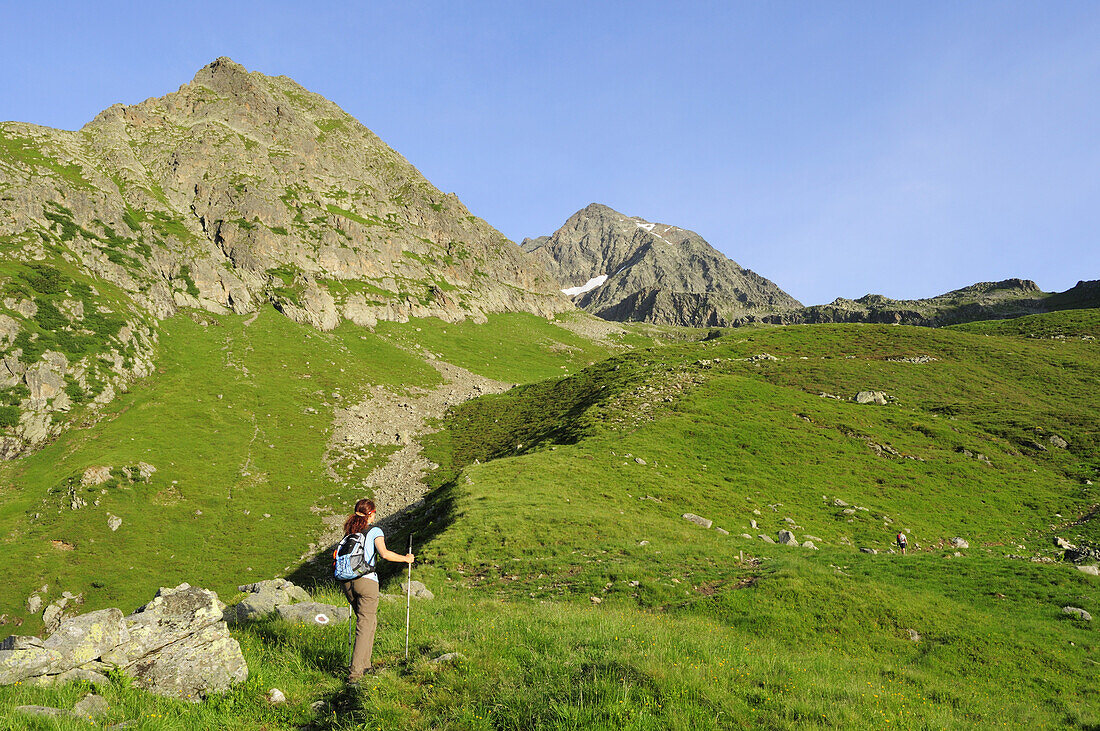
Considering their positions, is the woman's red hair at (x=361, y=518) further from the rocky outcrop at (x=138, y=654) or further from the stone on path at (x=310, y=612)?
the stone on path at (x=310, y=612)

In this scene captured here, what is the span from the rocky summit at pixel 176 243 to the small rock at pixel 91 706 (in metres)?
75.7

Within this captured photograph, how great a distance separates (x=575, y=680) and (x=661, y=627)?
501 cm

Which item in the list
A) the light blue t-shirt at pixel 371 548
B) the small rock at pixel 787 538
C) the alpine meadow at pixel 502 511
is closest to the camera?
the alpine meadow at pixel 502 511

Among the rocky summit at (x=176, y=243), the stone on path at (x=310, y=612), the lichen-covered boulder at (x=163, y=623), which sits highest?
the rocky summit at (x=176, y=243)

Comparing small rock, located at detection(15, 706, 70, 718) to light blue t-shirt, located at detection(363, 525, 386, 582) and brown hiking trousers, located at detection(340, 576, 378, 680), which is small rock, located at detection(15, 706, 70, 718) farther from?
light blue t-shirt, located at detection(363, 525, 386, 582)

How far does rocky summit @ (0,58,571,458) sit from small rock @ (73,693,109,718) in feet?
248

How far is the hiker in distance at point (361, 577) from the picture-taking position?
9648 mm

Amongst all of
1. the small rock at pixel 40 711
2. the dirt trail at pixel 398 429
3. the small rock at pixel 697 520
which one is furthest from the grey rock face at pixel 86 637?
the dirt trail at pixel 398 429

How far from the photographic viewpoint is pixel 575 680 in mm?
8398

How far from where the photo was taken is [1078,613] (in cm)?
1784

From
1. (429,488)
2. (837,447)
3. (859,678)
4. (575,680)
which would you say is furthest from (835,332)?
(575,680)

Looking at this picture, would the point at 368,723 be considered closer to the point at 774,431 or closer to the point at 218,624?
the point at 218,624

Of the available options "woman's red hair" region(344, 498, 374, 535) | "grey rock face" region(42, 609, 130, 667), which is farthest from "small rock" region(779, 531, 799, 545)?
"grey rock face" region(42, 609, 130, 667)

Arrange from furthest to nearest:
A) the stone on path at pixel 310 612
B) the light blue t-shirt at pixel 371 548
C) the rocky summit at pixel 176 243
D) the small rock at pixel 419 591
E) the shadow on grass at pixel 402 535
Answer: the rocky summit at pixel 176 243 < the shadow on grass at pixel 402 535 < the small rock at pixel 419 591 < the stone on path at pixel 310 612 < the light blue t-shirt at pixel 371 548
